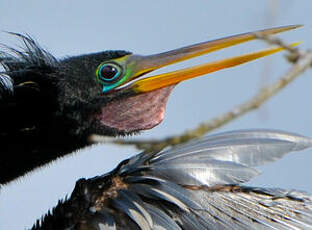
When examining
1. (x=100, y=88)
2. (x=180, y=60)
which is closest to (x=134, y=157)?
(x=100, y=88)

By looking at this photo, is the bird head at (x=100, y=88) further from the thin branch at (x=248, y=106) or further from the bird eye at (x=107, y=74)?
the thin branch at (x=248, y=106)

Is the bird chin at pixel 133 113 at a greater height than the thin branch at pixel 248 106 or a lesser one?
lesser

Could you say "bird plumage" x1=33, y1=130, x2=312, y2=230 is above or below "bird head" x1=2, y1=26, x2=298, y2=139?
below

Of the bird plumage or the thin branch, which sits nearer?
the thin branch

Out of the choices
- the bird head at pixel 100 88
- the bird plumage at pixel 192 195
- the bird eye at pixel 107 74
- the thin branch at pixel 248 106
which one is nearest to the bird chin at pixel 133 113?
the bird head at pixel 100 88

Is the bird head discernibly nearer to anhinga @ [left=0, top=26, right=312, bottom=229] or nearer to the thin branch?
anhinga @ [left=0, top=26, right=312, bottom=229]

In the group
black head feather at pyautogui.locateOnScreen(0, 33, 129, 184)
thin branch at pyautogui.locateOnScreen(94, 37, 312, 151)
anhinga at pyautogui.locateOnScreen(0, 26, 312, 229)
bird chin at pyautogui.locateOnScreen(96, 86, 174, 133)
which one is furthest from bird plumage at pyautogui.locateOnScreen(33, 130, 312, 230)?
thin branch at pyautogui.locateOnScreen(94, 37, 312, 151)
